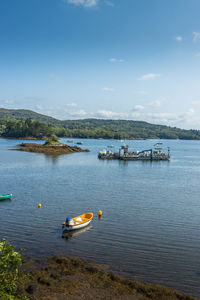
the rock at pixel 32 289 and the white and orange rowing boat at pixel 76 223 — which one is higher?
the white and orange rowing boat at pixel 76 223

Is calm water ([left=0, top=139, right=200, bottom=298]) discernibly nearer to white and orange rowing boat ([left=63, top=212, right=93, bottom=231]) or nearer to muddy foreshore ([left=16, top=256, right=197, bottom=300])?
white and orange rowing boat ([left=63, top=212, right=93, bottom=231])

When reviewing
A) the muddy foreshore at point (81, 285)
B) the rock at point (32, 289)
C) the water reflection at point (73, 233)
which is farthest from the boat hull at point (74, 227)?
the rock at point (32, 289)

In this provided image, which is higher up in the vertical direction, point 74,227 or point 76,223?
point 76,223

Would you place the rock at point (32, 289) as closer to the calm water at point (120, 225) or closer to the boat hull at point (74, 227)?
the calm water at point (120, 225)

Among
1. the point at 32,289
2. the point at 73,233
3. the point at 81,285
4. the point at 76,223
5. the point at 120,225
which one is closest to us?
the point at 32,289

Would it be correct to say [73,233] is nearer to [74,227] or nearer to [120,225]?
[74,227]

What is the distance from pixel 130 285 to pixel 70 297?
4.50 meters

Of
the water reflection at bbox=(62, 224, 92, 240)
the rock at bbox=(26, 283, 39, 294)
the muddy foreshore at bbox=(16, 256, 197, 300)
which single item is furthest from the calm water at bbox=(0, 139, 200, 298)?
the rock at bbox=(26, 283, 39, 294)

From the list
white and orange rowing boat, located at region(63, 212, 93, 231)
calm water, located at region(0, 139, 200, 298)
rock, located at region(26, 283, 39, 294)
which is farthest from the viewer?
white and orange rowing boat, located at region(63, 212, 93, 231)

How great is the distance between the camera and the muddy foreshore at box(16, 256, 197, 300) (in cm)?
1742

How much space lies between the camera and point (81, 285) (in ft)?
61.0

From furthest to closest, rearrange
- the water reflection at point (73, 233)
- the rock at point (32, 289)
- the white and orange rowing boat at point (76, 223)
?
1. the white and orange rowing boat at point (76, 223)
2. the water reflection at point (73, 233)
3. the rock at point (32, 289)

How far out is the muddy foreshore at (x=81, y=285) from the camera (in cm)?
1742

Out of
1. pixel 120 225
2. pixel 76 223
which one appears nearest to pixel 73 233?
pixel 76 223
